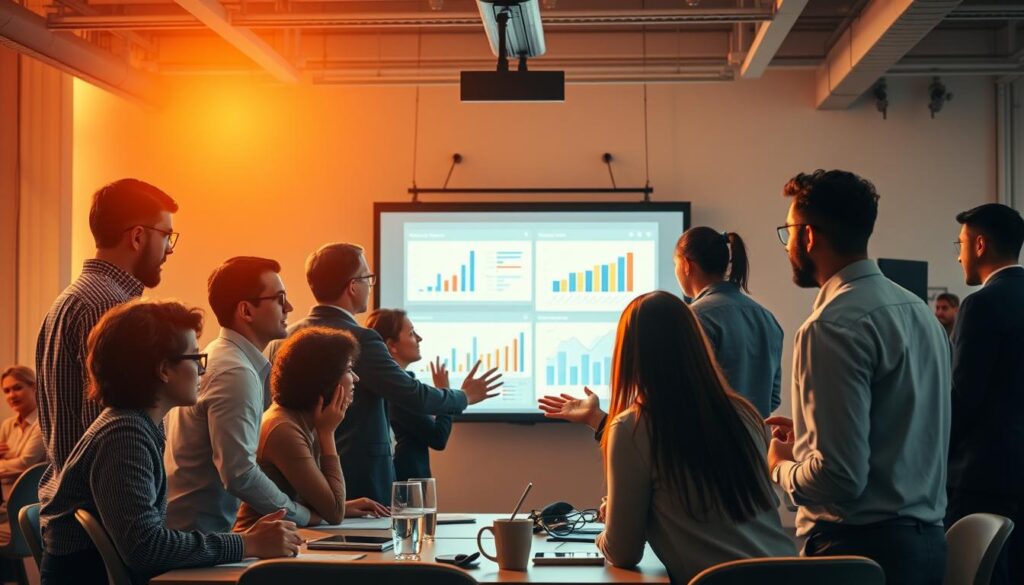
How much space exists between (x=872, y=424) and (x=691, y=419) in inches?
15.2

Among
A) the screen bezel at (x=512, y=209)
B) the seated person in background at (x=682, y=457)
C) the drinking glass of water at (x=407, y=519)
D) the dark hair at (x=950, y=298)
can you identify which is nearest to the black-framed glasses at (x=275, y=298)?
the drinking glass of water at (x=407, y=519)

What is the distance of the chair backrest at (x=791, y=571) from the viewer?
6.28 ft

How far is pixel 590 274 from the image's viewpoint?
6.74m

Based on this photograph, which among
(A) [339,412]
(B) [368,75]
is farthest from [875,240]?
(A) [339,412]

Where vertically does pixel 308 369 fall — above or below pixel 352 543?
above

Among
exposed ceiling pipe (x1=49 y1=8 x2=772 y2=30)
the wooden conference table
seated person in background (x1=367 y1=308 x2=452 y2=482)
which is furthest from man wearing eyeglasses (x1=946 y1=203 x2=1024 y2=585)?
exposed ceiling pipe (x1=49 y1=8 x2=772 y2=30)

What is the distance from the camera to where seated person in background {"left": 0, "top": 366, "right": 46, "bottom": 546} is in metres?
5.30

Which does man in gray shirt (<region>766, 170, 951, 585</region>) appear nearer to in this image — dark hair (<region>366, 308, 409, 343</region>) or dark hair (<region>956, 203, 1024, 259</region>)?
Answer: dark hair (<region>956, 203, 1024, 259</region>)

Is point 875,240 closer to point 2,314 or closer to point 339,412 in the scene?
point 339,412

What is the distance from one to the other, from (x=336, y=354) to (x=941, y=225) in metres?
4.96

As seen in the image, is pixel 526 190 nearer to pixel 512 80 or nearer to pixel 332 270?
pixel 512 80

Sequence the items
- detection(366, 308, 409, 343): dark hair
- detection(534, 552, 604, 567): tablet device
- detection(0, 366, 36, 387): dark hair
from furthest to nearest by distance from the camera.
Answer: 1. detection(0, 366, 36, 387): dark hair
2. detection(366, 308, 409, 343): dark hair
3. detection(534, 552, 604, 567): tablet device

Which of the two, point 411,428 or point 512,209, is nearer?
point 411,428

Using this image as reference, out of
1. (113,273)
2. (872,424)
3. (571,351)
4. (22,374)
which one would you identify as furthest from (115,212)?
(571,351)
